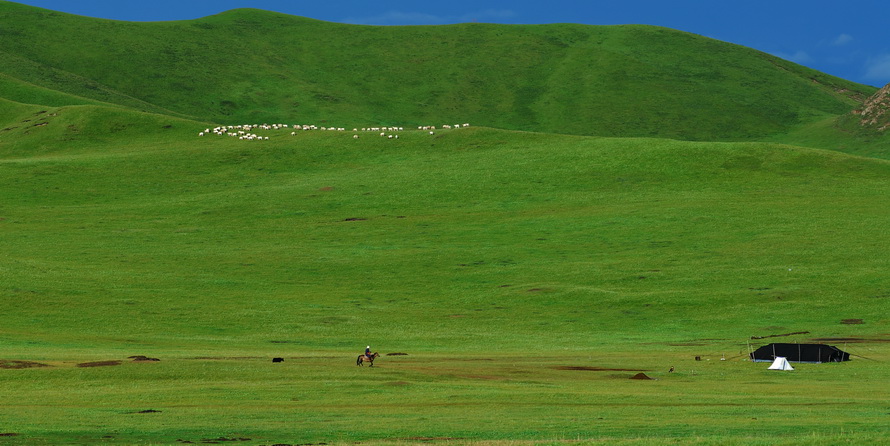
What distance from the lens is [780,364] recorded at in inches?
2254

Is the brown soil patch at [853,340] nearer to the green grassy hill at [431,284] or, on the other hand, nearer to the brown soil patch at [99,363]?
the green grassy hill at [431,284]

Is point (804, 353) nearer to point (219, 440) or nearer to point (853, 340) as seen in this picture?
point (853, 340)

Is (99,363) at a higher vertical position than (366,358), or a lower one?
higher

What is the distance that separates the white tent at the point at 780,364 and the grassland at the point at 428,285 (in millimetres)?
957

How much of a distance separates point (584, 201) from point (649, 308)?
40.3 m

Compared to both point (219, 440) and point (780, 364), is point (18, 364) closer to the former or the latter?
point (219, 440)

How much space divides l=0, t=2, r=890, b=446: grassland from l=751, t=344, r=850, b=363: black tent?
1.06m

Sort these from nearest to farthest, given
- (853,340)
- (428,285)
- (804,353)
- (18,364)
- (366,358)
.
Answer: (18,364)
(366,358)
(804,353)
(853,340)
(428,285)

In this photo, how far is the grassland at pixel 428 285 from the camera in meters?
37.8

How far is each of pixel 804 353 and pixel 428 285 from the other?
37538 mm

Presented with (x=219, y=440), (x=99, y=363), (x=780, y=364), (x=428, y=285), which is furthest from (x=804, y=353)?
(x=99, y=363)

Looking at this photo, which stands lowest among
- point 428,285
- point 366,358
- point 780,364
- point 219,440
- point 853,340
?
point 780,364

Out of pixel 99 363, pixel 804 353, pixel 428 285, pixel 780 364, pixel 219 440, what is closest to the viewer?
→ pixel 219 440

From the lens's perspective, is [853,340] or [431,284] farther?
[431,284]
